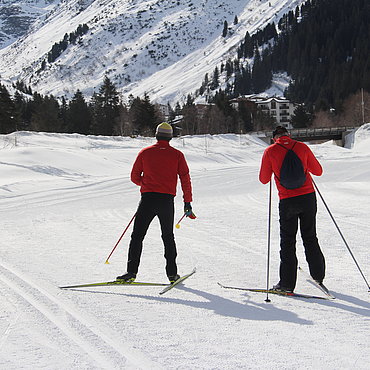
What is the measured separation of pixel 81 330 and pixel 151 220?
63.8 inches

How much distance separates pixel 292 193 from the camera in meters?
4.54

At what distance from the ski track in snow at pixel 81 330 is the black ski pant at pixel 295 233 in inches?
80.6

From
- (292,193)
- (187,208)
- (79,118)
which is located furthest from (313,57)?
(292,193)

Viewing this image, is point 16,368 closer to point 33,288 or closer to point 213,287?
point 33,288

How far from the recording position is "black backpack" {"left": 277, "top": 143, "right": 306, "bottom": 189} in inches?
175

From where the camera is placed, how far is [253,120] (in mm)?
82188

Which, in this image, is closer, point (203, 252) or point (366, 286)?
point (366, 286)

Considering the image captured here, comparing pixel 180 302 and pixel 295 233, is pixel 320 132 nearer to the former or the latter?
pixel 295 233

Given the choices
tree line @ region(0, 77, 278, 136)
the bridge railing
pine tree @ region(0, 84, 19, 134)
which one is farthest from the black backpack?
the bridge railing

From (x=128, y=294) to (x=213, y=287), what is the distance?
97 centimetres

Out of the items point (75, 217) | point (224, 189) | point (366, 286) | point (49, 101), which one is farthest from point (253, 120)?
point (366, 286)

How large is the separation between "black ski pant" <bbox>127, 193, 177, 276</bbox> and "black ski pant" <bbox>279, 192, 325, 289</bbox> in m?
1.23

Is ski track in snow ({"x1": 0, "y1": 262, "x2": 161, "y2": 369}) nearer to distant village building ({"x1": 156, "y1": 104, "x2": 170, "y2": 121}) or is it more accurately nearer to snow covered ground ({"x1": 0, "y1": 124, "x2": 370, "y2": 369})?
snow covered ground ({"x1": 0, "y1": 124, "x2": 370, "y2": 369})

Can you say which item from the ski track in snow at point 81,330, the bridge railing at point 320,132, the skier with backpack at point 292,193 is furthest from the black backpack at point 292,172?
the bridge railing at point 320,132
